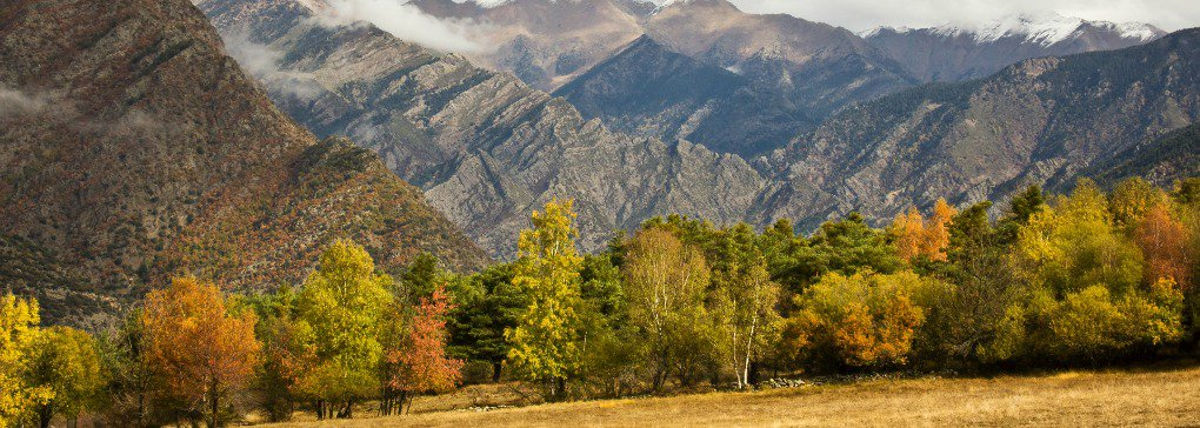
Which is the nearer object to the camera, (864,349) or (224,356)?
(224,356)

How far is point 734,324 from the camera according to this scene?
72.2 metres

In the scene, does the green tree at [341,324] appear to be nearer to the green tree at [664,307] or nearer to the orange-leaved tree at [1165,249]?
the green tree at [664,307]

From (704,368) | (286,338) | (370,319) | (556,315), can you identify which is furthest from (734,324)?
(286,338)

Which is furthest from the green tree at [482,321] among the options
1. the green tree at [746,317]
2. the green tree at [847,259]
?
the green tree at [847,259]

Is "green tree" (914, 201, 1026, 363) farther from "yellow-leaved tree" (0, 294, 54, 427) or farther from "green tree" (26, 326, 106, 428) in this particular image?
"green tree" (26, 326, 106, 428)

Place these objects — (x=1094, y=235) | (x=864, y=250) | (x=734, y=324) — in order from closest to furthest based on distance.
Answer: (x=734, y=324), (x=1094, y=235), (x=864, y=250)

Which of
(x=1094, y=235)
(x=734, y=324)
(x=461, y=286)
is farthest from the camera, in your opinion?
(x=461, y=286)

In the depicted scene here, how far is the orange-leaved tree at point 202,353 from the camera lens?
66125 millimetres

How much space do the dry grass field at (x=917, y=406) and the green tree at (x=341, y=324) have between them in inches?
310

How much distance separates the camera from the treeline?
66688 mm

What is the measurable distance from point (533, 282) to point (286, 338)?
2411 cm

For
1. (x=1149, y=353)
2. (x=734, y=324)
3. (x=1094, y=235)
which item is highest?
(x=1094, y=235)

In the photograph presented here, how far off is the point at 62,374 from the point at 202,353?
20988 millimetres

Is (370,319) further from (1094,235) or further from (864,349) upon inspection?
(1094,235)
